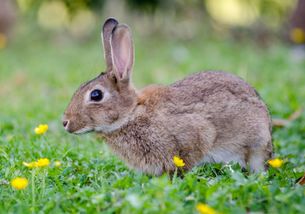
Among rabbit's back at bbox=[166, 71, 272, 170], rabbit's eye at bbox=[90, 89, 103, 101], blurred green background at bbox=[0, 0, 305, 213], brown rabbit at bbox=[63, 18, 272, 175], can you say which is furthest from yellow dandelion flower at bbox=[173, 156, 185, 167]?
rabbit's eye at bbox=[90, 89, 103, 101]

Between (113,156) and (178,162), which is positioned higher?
(178,162)

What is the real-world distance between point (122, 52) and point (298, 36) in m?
7.27

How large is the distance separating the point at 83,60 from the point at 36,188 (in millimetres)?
7326

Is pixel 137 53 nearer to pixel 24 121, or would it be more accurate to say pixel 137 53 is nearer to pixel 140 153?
pixel 24 121

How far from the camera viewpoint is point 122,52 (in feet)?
17.0

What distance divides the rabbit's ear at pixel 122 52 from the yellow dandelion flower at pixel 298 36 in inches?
285

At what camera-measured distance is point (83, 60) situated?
11633 millimetres

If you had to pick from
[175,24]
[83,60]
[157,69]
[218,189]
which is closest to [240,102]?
[218,189]

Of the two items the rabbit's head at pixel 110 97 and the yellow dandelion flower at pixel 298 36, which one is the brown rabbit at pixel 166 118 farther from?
the yellow dandelion flower at pixel 298 36

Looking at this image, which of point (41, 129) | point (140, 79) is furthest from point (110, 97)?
point (140, 79)

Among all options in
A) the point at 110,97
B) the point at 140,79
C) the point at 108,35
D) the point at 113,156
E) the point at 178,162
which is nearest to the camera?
the point at 178,162

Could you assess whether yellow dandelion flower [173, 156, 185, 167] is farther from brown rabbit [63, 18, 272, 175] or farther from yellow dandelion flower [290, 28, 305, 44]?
yellow dandelion flower [290, 28, 305, 44]

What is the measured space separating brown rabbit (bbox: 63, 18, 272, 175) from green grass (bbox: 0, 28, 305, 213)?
185 millimetres

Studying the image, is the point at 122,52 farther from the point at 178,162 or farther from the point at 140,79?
the point at 140,79
